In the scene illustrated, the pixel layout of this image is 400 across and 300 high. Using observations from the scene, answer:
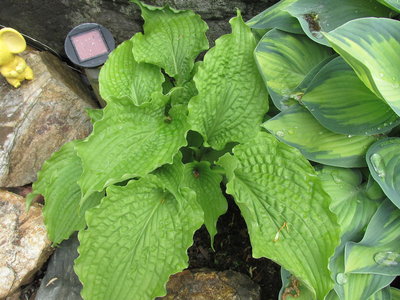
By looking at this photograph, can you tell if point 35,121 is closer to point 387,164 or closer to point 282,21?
point 282,21

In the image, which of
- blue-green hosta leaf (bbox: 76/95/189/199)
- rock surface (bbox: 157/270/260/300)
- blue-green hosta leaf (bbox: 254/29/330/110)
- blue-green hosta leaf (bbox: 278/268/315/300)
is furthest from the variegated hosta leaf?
blue-green hosta leaf (bbox: 76/95/189/199)

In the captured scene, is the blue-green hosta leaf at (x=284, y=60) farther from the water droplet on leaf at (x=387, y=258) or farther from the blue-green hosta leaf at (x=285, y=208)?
the water droplet on leaf at (x=387, y=258)

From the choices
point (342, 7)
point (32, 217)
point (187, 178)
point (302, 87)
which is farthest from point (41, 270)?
point (342, 7)

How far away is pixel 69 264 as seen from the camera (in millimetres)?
1619

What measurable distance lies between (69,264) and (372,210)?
1114mm

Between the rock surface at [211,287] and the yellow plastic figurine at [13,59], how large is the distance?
1.03m

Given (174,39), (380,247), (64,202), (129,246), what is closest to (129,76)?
(174,39)

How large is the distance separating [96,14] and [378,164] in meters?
1.36

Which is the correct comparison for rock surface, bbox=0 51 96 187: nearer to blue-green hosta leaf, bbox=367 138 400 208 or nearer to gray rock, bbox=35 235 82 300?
gray rock, bbox=35 235 82 300

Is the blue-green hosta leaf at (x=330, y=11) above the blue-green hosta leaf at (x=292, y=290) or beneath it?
above

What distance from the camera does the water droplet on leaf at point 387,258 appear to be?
1240 millimetres

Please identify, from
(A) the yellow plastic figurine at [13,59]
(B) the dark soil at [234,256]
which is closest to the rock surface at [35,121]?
(A) the yellow plastic figurine at [13,59]

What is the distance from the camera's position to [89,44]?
1.68m

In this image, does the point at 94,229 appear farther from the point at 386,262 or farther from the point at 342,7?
the point at 342,7
